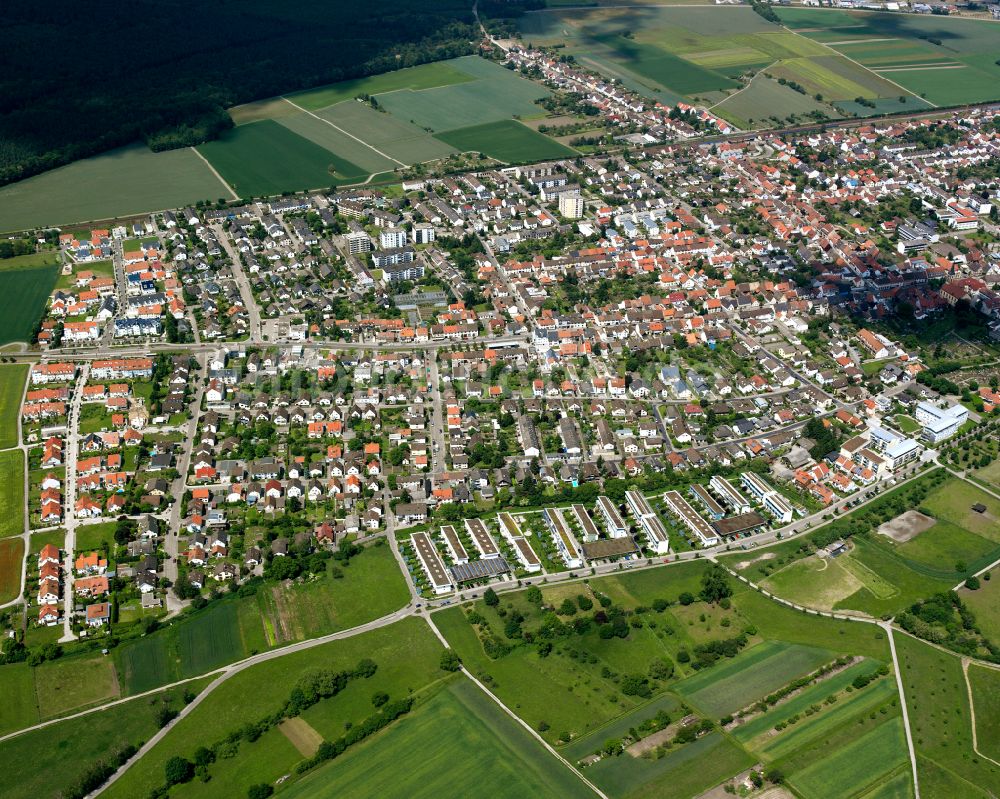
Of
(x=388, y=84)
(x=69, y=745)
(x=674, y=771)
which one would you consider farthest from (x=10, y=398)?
(x=388, y=84)

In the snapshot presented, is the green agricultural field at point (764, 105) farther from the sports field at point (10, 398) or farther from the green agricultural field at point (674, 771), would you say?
the green agricultural field at point (674, 771)

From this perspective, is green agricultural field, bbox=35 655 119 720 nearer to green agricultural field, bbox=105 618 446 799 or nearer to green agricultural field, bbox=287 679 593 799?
green agricultural field, bbox=105 618 446 799

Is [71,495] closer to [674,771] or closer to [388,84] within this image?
[674,771]

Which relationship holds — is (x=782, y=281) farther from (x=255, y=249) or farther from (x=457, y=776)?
(x=457, y=776)

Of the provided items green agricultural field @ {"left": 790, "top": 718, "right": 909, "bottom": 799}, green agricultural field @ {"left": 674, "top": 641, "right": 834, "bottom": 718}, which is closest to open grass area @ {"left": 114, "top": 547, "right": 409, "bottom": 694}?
green agricultural field @ {"left": 674, "top": 641, "right": 834, "bottom": 718}

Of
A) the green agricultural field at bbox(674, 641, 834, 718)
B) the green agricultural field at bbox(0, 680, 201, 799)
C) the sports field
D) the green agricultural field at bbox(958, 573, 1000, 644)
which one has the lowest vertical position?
the green agricultural field at bbox(0, 680, 201, 799)

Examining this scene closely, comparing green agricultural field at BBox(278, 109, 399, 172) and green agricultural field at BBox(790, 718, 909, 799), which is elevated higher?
green agricultural field at BBox(278, 109, 399, 172)
